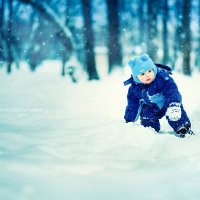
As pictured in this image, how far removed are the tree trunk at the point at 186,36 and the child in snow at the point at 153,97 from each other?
10.2 meters

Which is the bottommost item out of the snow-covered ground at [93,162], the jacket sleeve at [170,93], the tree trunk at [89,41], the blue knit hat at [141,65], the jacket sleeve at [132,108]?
the snow-covered ground at [93,162]

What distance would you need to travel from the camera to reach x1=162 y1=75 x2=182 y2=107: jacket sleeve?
3.96 meters

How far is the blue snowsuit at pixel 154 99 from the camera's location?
405 centimetres

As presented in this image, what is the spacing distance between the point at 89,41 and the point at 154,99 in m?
7.55

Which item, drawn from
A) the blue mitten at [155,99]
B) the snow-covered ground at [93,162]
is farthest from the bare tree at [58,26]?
the blue mitten at [155,99]

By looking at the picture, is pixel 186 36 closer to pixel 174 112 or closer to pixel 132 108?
pixel 132 108

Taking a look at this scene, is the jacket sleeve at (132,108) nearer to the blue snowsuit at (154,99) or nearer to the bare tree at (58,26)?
the blue snowsuit at (154,99)

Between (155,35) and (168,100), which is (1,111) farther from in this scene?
(155,35)

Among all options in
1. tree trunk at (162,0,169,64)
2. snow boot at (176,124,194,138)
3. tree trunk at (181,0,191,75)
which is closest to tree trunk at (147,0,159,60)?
tree trunk at (181,0,191,75)

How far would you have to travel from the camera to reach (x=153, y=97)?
4.25 meters

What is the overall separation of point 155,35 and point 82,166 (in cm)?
1211

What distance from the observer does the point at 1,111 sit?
6.05 m

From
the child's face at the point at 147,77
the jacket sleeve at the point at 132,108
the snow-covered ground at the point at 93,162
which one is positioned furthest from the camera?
the jacket sleeve at the point at 132,108

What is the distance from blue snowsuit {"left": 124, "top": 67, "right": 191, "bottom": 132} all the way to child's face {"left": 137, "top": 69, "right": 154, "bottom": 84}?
58mm
